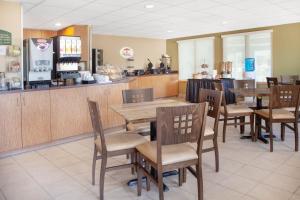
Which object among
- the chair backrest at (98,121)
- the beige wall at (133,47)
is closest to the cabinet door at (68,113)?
the chair backrest at (98,121)

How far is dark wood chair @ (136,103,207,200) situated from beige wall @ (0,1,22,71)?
3.26 meters

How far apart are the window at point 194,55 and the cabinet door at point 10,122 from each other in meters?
6.97

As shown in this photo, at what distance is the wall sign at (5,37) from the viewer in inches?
168

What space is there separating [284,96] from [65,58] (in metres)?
3.74

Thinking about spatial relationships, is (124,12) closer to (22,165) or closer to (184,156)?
Answer: (22,165)

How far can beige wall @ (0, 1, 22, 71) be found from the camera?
14.1 ft

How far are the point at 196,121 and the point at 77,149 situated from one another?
2.54m

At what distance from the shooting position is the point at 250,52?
8.53 m

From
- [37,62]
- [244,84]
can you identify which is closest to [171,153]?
[37,62]

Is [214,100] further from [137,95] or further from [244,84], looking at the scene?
[244,84]

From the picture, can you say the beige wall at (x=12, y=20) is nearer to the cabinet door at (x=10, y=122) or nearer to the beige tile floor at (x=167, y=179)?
the cabinet door at (x=10, y=122)

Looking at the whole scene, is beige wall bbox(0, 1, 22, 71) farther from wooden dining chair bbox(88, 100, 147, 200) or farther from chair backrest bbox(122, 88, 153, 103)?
wooden dining chair bbox(88, 100, 147, 200)

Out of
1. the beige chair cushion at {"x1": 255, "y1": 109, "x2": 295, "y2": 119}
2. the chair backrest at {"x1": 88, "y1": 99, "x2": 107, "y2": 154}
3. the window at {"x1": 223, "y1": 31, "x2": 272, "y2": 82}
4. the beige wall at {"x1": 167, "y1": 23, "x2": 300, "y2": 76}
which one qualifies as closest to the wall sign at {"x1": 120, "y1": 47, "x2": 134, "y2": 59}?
the window at {"x1": 223, "y1": 31, "x2": 272, "y2": 82}

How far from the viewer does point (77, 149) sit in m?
4.20
